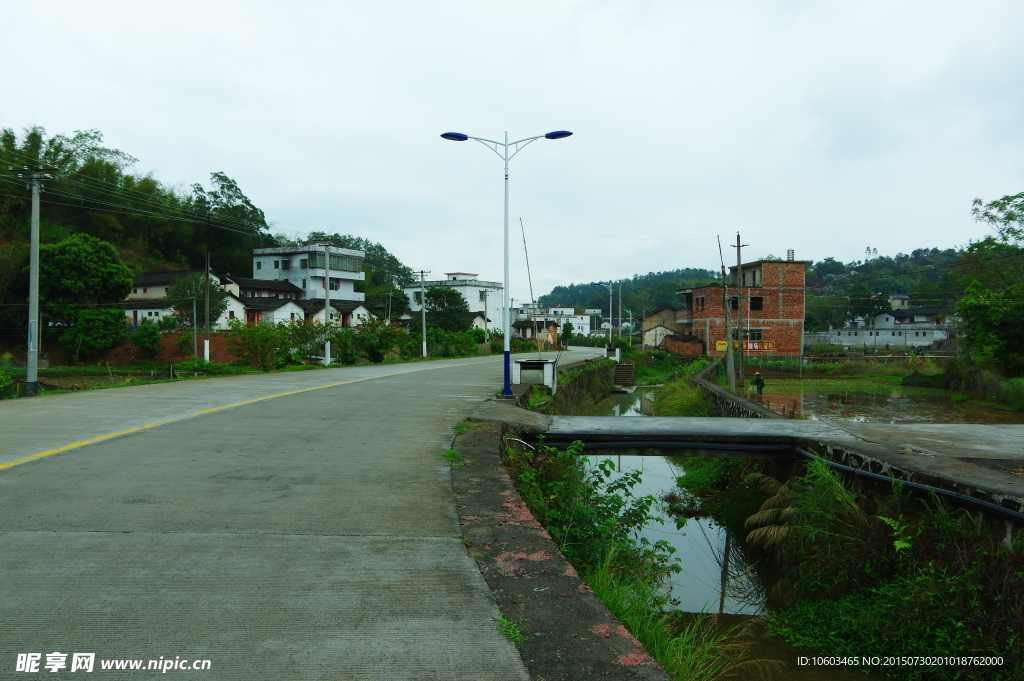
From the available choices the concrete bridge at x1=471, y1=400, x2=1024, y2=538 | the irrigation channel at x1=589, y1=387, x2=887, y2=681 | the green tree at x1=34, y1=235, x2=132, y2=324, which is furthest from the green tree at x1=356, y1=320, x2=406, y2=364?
the irrigation channel at x1=589, y1=387, x2=887, y2=681

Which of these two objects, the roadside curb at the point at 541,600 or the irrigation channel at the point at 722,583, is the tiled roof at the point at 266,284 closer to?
the irrigation channel at the point at 722,583

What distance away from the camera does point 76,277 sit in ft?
141

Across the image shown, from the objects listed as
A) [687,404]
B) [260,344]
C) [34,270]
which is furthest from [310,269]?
[687,404]

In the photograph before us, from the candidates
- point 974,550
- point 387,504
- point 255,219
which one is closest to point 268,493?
point 387,504

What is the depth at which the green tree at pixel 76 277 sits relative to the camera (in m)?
42.6

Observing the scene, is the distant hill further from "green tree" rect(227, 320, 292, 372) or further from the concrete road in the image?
the concrete road

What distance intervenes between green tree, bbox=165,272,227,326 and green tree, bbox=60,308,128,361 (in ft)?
15.9

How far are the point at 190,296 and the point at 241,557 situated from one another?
47.8m

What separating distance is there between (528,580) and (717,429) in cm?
835

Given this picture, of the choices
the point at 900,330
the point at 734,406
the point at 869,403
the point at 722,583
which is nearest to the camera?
the point at 722,583

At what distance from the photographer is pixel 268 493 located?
681 centimetres

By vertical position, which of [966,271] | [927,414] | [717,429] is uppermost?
[966,271]

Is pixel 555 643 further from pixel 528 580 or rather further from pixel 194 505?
pixel 194 505

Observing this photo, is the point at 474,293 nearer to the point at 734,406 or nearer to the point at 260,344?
the point at 260,344
